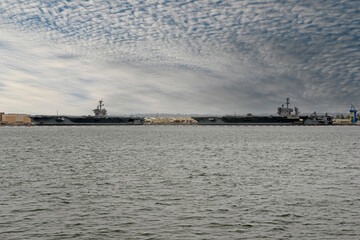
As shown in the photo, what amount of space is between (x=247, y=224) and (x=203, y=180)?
9964 mm

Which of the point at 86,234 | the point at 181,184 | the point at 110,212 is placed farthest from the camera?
the point at 181,184

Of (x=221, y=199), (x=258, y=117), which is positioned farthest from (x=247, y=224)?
(x=258, y=117)

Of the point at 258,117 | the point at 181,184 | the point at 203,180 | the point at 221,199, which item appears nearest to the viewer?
the point at 221,199

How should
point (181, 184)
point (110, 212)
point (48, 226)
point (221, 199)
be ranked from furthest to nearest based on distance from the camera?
point (181, 184) → point (221, 199) → point (110, 212) → point (48, 226)

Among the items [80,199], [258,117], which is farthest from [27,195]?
[258,117]

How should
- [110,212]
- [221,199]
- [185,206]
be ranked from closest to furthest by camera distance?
[110,212] → [185,206] → [221,199]

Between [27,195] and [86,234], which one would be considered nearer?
[86,234]

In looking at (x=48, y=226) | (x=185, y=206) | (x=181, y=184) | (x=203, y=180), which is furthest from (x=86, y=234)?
(x=203, y=180)

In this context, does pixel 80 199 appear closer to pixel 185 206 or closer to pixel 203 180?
pixel 185 206

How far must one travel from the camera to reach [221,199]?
17.4 m

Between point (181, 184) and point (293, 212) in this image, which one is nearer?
point (293, 212)

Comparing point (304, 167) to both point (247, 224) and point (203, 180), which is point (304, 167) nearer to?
point (203, 180)

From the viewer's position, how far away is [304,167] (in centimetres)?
3011

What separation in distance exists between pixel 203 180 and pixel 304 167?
11.6 meters
